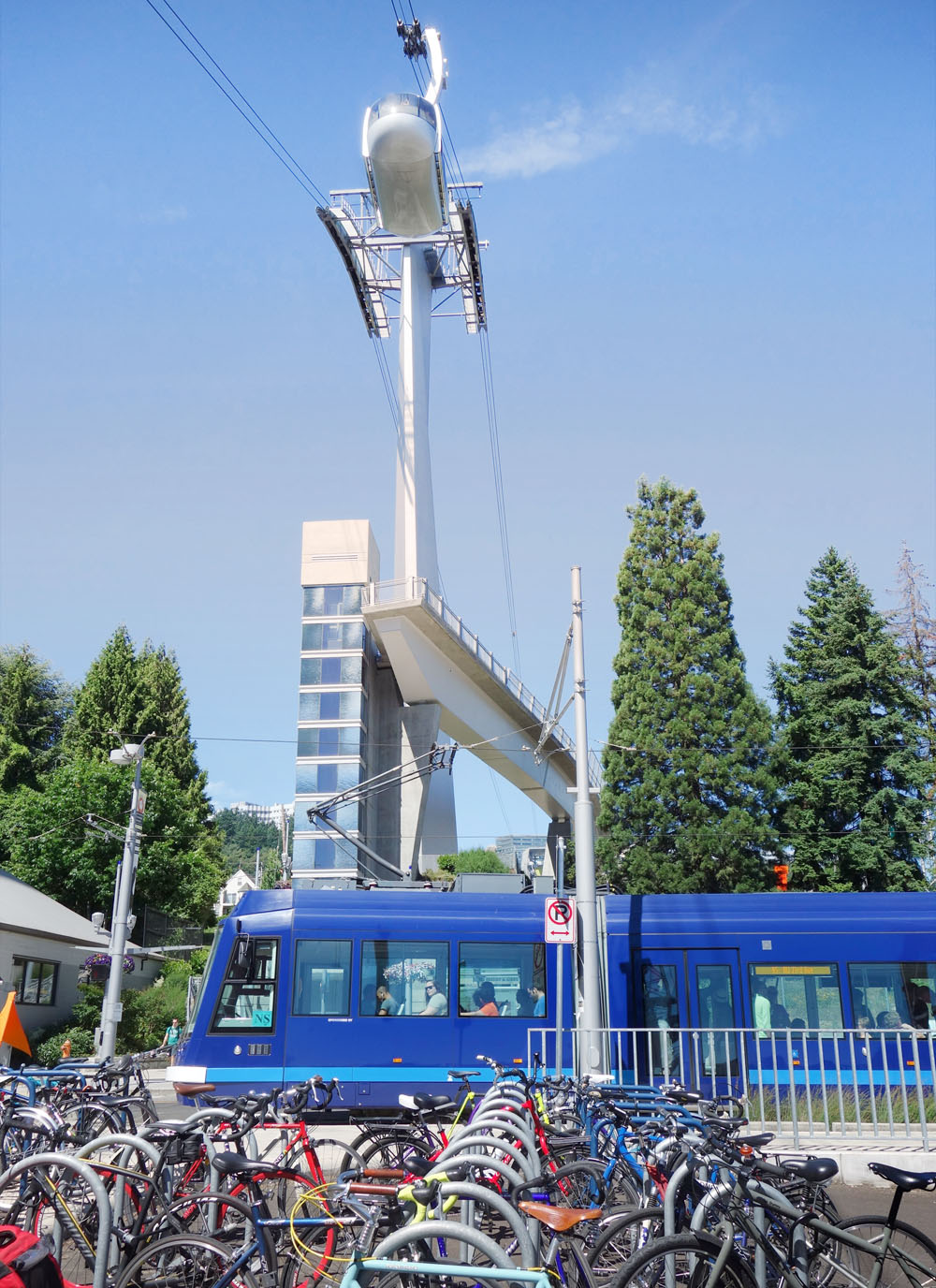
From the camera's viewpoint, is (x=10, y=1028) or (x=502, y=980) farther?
(x=502, y=980)

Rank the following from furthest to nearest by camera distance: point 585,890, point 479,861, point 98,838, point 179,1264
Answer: point 479,861 < point 98,838 < point 585,890 < point 179,1264

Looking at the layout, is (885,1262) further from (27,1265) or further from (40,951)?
(40,951)

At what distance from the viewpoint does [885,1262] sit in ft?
18.4

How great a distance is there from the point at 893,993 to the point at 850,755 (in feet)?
68.9

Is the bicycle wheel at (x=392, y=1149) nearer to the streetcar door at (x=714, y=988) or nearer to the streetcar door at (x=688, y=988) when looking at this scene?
the streetcar door at (x=688, y=988)

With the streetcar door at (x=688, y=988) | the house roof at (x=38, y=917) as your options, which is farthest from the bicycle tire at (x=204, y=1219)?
the house roof at (x=38, y=917)

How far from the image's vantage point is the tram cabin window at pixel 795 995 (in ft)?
52.2

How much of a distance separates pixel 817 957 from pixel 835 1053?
3.89 metres

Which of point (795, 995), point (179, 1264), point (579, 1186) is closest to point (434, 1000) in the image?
point (795, 995)

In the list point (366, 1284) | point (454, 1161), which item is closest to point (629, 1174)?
point (454, 1161)

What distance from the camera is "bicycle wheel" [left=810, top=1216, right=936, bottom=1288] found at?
5.59m

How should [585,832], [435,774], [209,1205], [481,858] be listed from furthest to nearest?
1. [481,858]
2. [435,774]
3. [585,832]
4. [209,1205]

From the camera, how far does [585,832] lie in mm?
15539

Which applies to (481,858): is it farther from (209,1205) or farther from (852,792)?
(209,1205)
